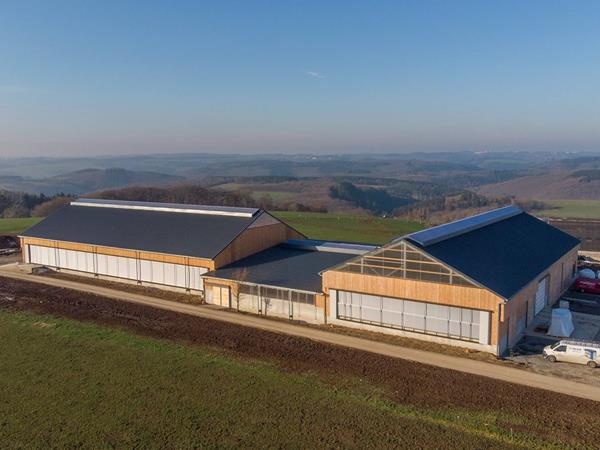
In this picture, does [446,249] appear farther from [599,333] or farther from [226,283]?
[226,283]

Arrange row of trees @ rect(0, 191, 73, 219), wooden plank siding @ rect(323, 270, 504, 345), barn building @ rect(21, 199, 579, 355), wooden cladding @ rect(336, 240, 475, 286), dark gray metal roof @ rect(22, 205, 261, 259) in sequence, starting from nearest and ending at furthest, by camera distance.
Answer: wooden plank siding @ rect(323, 270, 504, 345)
wooden cladding @ rect(336, 240, 475, 286)
barn building @ rect(21, 199, 579, 355)
dark gray metal roof @ rect(22, 205, 261, 259)
row of trees @ rect(0, 191, 73, 219)

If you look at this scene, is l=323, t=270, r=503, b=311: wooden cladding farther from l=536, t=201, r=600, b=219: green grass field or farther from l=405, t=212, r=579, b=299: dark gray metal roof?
l=536, t=201, r=600, b=219: green grass field

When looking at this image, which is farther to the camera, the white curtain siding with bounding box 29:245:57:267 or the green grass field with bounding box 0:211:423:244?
the green grass field with bounding box 0:211:423:244

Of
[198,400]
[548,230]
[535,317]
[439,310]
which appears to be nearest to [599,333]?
[535,317]

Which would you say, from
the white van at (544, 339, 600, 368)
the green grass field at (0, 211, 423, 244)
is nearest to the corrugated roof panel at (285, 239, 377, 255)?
the white van at (544, 339, 600, 368)

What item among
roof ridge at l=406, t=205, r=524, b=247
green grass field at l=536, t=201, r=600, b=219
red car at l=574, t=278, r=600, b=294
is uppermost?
roof ridge at l=406, t=205, r=524, b=247

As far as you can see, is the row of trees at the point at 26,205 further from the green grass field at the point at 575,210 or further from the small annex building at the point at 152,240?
the green grass field at the point at 575,210

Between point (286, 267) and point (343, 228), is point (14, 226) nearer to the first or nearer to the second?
point (343, 228)
